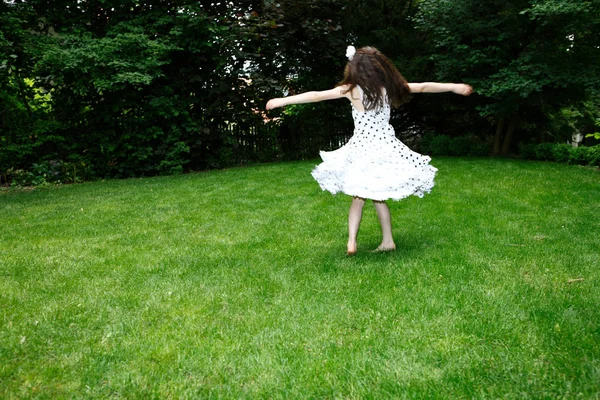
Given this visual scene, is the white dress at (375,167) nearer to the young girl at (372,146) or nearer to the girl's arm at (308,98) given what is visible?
the young girl at (372,146)

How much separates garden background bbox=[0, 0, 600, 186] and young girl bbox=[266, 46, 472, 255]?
7.16 metres

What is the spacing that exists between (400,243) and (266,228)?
1.57 metres

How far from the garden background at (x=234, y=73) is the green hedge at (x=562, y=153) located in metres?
0.04

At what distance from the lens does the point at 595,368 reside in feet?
6.93

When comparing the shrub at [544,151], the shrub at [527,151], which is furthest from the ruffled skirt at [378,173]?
the shrub at [527,151]

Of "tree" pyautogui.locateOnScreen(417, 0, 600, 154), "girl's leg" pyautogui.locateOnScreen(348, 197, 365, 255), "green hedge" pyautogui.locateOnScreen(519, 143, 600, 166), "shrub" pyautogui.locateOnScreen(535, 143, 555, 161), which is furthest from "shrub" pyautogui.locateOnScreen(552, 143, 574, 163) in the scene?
"girl's leg" pyautogui.locateOnScreen(348, 197, 365, 255)

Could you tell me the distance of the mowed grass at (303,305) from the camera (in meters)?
2.15

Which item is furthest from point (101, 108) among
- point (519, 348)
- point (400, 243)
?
point (519, 348)

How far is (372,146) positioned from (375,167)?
0.69ft

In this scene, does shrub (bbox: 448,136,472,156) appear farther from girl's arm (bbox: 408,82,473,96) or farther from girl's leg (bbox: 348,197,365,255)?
girl's leg (bbox: 348,197,365,255)

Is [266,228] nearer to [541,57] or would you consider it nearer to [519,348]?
[519,348]

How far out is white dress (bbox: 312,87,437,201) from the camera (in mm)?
3857

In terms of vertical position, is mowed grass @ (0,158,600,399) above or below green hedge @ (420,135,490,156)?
below

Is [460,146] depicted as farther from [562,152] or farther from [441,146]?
[562,152]
